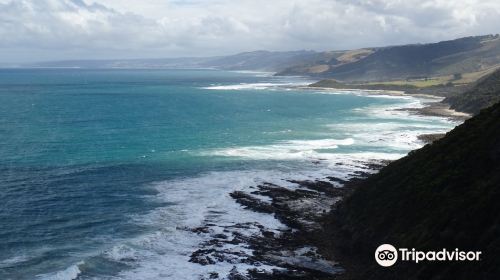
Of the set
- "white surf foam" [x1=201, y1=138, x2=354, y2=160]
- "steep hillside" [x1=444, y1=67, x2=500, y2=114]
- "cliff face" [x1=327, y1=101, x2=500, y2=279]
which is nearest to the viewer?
"cliff face" [x1=327, y1=101, x2=500, y2=279]

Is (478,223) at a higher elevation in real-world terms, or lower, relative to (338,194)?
higher

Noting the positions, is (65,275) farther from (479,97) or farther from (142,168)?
(479,97)

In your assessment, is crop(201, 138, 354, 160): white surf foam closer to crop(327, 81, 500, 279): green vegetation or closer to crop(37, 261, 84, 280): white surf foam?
crop(327, 81, 500, 279): green vegetation

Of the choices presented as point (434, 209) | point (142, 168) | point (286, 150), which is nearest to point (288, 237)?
point (434, 209)

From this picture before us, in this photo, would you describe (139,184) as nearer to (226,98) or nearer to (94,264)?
(94,264)

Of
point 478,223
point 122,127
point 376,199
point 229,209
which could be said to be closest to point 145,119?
point 122,127

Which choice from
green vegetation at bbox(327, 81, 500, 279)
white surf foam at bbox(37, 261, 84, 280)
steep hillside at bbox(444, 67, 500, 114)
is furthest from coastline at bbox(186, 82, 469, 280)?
steep hillside at bbox(444, 67, 500, 114)
